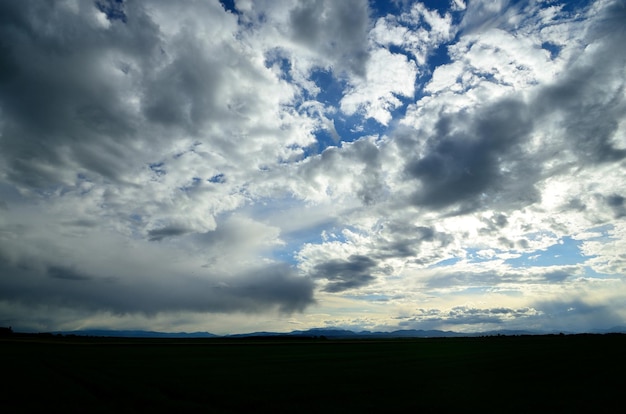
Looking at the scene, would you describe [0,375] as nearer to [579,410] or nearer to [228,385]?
[228,385]

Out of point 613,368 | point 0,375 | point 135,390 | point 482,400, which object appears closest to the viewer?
point 482,400

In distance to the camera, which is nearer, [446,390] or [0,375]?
[446,390]

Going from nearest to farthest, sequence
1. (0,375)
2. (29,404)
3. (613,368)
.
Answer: (29,404), (0,375), (613,368)

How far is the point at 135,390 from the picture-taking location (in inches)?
992

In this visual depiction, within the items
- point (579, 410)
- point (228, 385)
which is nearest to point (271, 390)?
point (228, 385)

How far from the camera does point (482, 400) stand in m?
22.0

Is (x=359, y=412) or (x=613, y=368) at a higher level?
(x=613, y=368)

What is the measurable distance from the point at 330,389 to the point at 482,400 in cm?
1061

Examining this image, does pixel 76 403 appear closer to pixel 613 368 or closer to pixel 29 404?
pixel 29 404

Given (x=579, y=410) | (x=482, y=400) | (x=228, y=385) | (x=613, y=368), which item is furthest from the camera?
(x=613, y=368)

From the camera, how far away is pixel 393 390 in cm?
2591

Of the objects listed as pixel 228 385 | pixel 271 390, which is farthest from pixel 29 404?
pixel 271 390

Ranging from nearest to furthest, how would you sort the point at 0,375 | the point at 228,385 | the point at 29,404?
the point at 29,404 → the point at 228,385 → the point at 0,375

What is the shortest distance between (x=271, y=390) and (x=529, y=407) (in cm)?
1675
